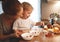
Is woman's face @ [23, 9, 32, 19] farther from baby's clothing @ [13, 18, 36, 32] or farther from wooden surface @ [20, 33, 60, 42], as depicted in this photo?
wooden surface @ [20, 33, 60, 42]

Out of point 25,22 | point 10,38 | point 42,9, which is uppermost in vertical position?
point 42,9

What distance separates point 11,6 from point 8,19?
0.43 feet

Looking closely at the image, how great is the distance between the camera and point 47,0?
1753mm

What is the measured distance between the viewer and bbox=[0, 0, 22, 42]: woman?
1.44 m

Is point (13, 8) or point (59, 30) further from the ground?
point (13, 8)

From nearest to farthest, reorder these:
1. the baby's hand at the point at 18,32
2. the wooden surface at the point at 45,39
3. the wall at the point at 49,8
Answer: the wooden surface at the point at 45,39 < the baby's hand at the point at 18,32 < the wall at the point at 49,8

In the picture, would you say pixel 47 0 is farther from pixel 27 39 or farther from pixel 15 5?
pixel 27 39

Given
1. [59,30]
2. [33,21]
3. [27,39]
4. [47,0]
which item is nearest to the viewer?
[27,39]

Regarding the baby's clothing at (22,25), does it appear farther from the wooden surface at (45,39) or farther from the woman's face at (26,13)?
the wooden surface at (45,39)

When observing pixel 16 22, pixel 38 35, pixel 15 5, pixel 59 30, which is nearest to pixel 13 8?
pixel 15 5

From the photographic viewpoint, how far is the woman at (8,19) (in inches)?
56.7

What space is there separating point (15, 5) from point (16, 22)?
0.17m

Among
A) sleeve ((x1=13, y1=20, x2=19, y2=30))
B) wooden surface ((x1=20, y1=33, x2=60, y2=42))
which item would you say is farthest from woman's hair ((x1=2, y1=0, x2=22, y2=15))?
wooden surface ((x1=20, y1=33, x2=60, y2=42))

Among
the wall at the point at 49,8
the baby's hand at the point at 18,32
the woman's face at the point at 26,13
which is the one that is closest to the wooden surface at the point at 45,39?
the baby's hand at the point at 18,32
